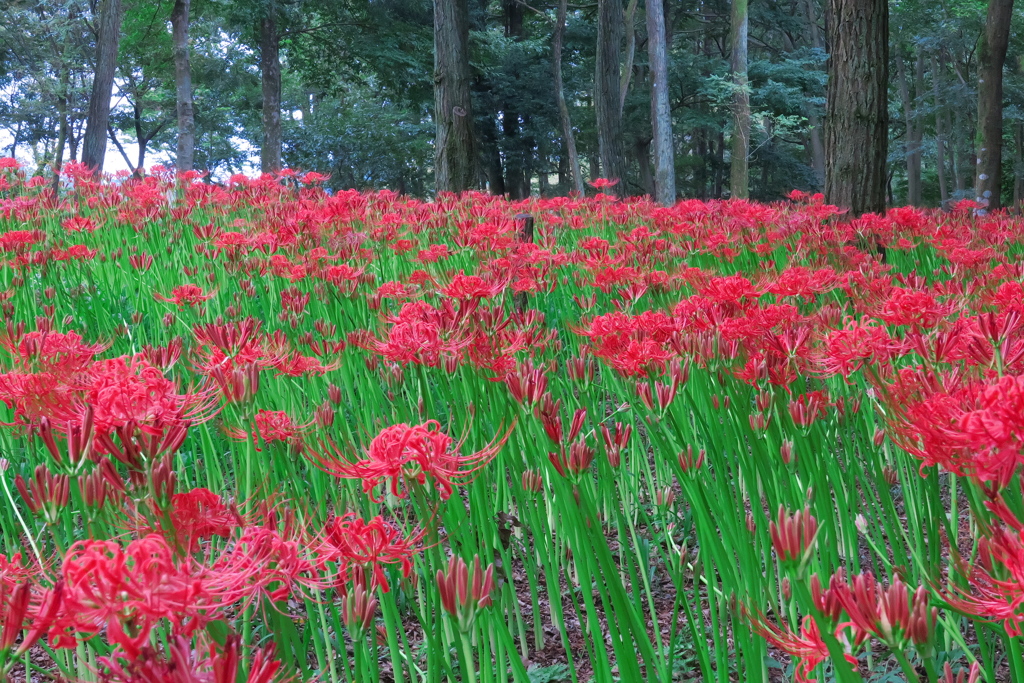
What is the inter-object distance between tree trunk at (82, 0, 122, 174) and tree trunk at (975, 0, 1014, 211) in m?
12.2

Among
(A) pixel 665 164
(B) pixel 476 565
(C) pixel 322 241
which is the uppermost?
(A) pixel 665 164

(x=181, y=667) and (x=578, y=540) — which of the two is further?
(x=578, y=540)

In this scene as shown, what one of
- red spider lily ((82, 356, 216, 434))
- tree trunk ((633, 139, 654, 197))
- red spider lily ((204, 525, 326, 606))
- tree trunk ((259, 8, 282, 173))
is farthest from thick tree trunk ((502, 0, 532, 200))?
red spider lily ((204, 525, 326, 606))

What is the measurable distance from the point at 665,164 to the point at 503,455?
43.7ft

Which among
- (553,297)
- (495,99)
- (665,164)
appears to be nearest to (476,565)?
(553,297)

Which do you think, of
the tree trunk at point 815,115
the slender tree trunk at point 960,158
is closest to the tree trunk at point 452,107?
the tree trunk at point 815,115

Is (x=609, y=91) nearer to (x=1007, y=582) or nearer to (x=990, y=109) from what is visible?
(x=990, y=109)

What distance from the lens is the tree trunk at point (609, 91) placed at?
13125mm

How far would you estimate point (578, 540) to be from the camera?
1.52 meters

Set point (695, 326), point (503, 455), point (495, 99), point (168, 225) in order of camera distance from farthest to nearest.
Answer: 1. point (495, 99)
2. point (168, 225)
3. point (503, 455)
4. point (695, 326)

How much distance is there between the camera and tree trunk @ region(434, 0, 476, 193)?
9695 millimetres

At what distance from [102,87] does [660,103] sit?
9.53m

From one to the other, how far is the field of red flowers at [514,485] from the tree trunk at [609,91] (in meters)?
9.28

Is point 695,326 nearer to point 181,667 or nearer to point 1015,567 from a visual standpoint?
point 1015,567
